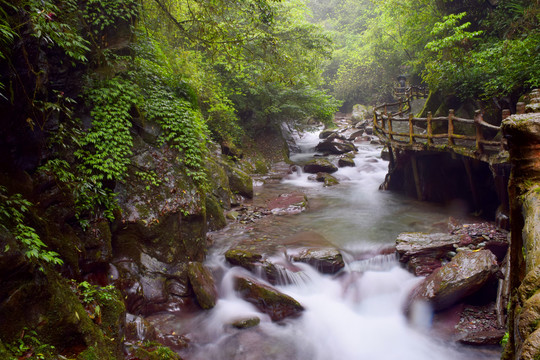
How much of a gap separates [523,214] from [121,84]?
713cm

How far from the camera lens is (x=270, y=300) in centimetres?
637

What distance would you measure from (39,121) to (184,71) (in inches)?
231

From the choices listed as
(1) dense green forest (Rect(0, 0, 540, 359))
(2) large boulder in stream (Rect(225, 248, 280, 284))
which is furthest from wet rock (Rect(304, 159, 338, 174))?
(2) large boulder in stream (Rect(225, 248, 280, 284))

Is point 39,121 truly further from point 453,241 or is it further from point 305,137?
point 305,137

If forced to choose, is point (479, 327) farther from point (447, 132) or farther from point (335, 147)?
point (335, 147)

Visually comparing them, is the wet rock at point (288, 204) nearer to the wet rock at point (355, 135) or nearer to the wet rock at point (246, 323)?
the wet rock at point (246, 323)

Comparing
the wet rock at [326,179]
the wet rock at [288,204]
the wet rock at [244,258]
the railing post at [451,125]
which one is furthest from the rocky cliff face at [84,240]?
the wet rock at [326,179]

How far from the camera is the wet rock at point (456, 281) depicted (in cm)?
598

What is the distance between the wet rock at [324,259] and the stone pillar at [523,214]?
18.1ft

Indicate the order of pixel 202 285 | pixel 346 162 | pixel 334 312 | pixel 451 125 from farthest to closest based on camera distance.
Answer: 1. pixel 346 162
2. pixel 451 125
3. pixel 334 312
4. pixel 202 285

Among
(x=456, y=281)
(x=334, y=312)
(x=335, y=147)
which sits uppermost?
(x=335, y=147)

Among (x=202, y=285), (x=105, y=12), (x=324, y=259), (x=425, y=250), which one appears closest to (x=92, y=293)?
(x=202, y=285)

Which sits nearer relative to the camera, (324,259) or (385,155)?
(324,259)

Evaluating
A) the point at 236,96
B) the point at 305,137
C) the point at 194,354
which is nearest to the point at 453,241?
the point at 194,354
